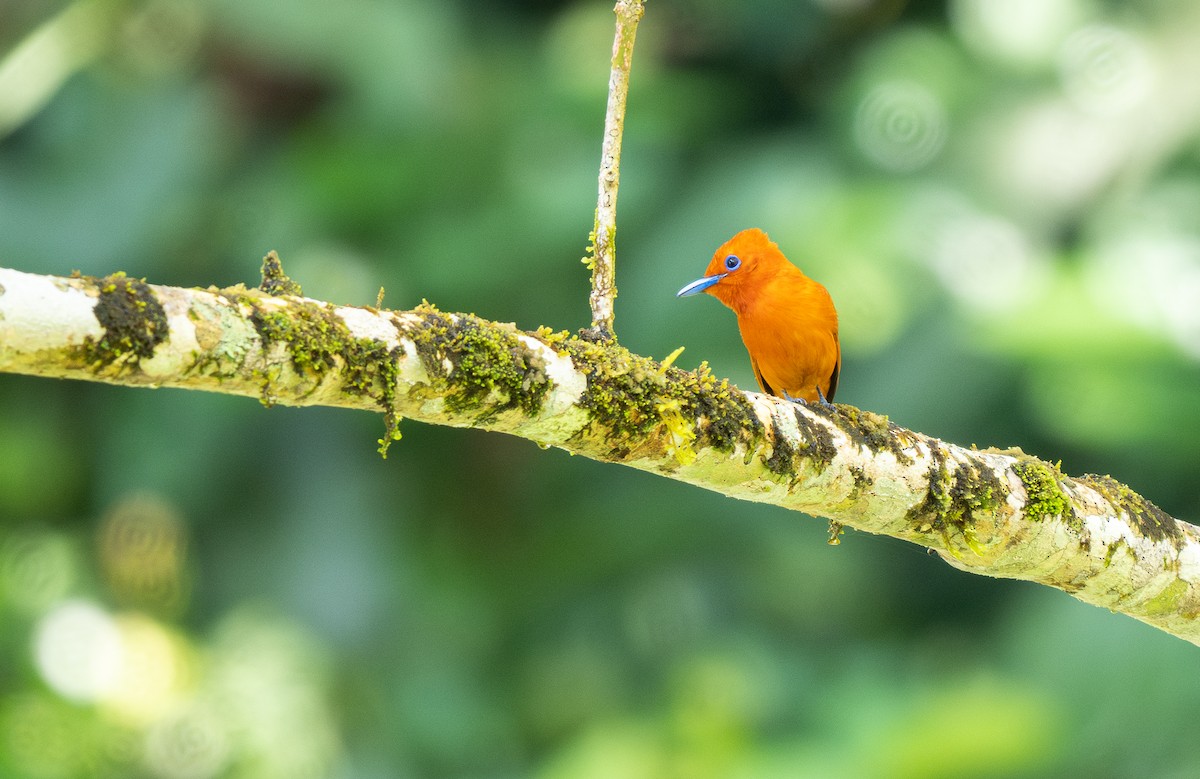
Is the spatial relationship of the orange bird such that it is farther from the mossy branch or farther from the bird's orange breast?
the mossy branch

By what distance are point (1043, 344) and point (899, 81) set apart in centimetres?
305

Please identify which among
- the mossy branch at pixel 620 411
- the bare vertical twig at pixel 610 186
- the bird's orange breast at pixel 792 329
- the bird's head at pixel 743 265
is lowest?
the mossy branch at pixel 620 411

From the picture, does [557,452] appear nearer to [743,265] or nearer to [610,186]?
[743,265]

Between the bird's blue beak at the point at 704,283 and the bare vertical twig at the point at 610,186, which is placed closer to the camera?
the bare vertical twig at the point at 610,186

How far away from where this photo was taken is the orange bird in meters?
5.32

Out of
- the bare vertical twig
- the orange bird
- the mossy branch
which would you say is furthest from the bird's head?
the bare vertical twig

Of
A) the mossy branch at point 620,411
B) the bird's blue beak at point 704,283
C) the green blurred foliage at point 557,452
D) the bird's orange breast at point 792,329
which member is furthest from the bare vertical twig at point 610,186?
the green blurred foliage at point 557,452

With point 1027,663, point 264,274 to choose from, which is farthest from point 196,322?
point 1027,663

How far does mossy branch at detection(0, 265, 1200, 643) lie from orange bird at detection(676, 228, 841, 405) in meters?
1.70

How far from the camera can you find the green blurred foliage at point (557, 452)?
29.3 ft

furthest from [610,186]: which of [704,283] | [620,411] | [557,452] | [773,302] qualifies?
[557,452]

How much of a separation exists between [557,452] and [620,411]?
8.33m

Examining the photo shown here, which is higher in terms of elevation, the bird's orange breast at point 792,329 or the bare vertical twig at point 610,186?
the bird's orange breast at point 792,329

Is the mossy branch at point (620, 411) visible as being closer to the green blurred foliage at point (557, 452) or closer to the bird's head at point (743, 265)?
the bird's head at point (743, 265)
